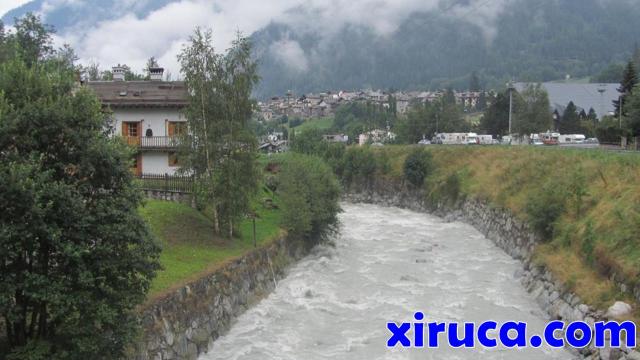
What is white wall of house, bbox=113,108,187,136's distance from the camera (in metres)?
44.3

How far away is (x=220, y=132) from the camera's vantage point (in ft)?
111

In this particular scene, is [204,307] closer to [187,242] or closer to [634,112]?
[187,242]

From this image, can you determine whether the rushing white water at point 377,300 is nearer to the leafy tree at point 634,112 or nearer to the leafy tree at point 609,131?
the leafy tree at point 634,112

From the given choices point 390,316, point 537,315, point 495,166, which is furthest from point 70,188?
point 495,166

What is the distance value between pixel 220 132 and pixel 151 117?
1306 centimetres

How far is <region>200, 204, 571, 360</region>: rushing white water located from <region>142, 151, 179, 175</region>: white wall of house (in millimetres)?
13641

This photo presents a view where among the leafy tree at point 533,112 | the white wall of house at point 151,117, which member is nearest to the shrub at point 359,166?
the leafy tree at point 533,112

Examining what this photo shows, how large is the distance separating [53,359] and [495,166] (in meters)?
→ 53.0

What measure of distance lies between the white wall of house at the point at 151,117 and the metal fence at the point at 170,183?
15.1ft

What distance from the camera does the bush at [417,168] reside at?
7188cm

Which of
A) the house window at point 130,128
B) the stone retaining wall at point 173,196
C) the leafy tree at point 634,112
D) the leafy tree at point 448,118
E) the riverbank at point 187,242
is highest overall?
the leafy tree at point 448,118

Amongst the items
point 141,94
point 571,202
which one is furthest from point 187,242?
point 571,202

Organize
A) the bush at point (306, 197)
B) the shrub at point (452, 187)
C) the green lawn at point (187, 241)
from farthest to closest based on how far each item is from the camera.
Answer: the shrub at point (452, 187), the bush at point (306, 197), the green lawn at point (187, 241)

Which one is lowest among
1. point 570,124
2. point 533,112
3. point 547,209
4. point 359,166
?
point 547,209
